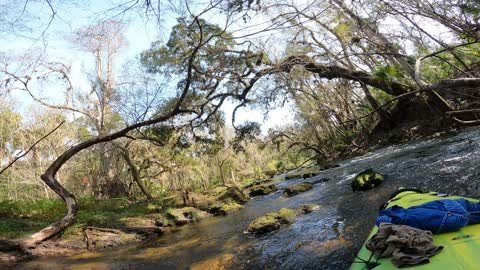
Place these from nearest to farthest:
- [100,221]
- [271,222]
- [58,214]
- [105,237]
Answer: [271,222], [105,237], [100,221], [58,214]

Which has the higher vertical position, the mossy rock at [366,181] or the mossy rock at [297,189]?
the mossy rock at [366,181]

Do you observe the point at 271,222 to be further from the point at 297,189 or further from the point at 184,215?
the point at 184,215

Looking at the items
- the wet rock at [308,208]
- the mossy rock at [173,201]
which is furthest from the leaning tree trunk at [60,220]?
the mossy rock at [173,201]

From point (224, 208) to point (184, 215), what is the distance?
62.5 inches

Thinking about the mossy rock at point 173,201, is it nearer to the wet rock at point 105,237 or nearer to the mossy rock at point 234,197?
the mossy rock at point 234,197

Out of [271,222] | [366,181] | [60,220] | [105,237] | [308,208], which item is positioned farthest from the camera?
[105,237]

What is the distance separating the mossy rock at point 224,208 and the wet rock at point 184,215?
365 millimetres

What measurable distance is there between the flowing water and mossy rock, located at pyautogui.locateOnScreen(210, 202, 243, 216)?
7.40ft

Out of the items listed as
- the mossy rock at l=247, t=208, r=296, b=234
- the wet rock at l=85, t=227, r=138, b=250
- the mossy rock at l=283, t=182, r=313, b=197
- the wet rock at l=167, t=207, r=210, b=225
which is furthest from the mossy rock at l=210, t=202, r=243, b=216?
the mossy rock at l=247, t=208, r=296, b=234

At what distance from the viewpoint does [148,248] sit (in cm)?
898

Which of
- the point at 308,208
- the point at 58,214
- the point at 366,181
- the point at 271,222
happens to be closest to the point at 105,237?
the point at 58,214

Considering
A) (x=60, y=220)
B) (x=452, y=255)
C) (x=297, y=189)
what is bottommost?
(x=297, y=189)

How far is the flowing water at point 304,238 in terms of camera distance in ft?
18.9

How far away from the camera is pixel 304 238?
261 inches
